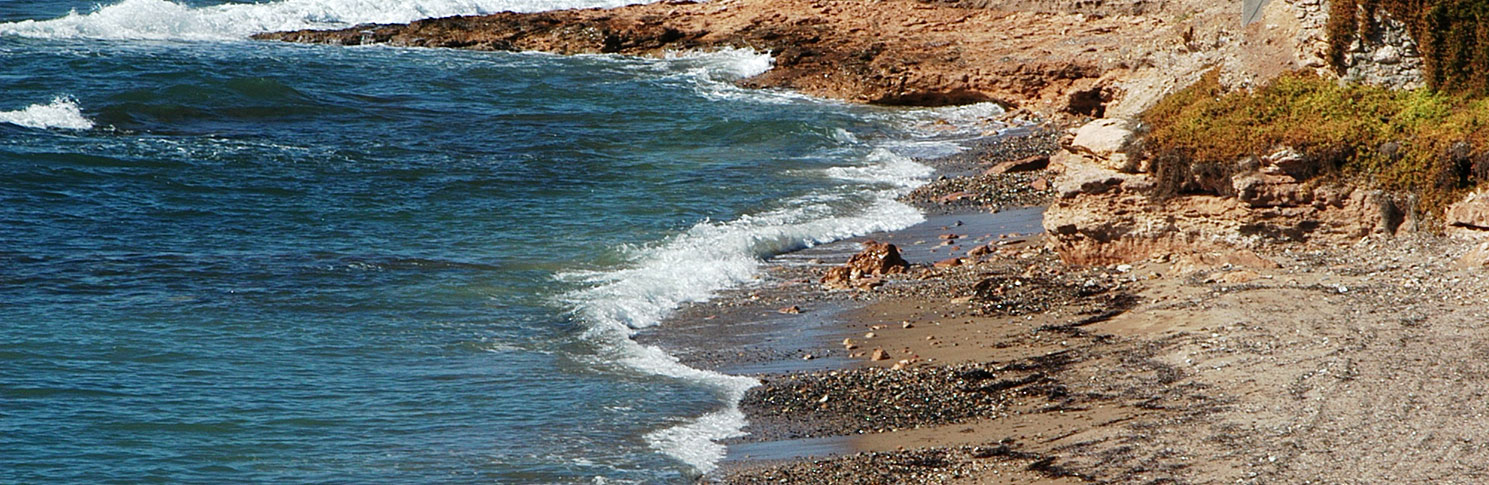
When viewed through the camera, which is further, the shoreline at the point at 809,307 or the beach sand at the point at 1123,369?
the shoreline at the point at 809,307

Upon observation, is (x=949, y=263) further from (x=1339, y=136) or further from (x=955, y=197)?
(x=1339, y=136)

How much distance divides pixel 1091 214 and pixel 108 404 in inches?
332

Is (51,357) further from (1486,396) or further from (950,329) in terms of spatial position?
(1486,396)

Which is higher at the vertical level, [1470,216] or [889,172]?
[1470,216]

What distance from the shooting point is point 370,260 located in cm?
1650

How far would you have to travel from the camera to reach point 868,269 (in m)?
15.0

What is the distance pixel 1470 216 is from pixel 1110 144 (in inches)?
117

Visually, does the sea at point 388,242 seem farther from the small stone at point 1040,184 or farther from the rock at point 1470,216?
the rock at point 1470,216

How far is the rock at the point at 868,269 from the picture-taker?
48.5 ft

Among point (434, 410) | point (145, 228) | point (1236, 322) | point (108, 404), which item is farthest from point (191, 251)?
point (1236, 322)

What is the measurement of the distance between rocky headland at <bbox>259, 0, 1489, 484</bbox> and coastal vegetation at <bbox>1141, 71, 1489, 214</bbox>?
0.02 metres

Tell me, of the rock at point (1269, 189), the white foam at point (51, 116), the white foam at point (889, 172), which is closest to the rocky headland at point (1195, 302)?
the rock at point (1269, 189)

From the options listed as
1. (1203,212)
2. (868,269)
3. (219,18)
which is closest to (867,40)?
(868,269)

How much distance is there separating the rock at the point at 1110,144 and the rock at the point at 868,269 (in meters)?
2.16
